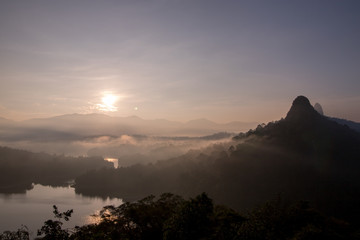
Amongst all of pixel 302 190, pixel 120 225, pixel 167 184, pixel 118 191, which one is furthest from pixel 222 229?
pixel 118 191

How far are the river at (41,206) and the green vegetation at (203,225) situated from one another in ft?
236

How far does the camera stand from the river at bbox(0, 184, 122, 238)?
316 ft

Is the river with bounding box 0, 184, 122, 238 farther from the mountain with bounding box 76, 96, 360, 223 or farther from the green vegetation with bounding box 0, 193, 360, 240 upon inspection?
the green vegetation with bounding box 0, 193, 360, 240

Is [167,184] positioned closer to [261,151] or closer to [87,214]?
[87,214]

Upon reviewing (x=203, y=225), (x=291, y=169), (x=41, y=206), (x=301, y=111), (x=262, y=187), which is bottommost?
(x=41, y=206)

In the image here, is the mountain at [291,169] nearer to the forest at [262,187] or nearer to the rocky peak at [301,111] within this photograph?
the rocky peak at [301,111]

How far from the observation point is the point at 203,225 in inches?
792

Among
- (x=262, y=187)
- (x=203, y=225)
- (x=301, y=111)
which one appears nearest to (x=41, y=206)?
(x=262, y=187)

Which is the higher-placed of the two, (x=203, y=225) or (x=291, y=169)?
(x=203, y=225)

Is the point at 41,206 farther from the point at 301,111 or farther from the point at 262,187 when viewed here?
the point at 301,111

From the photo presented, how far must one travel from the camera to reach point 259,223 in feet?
56.0

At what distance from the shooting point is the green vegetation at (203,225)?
1780 centimetres

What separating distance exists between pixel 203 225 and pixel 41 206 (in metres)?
122

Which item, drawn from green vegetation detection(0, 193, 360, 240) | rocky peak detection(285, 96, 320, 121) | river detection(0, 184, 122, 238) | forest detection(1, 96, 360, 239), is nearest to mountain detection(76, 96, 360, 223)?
rocky peak detection(285, 96, 320, 121)
